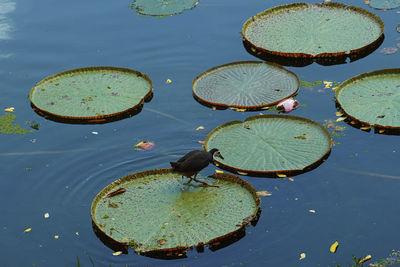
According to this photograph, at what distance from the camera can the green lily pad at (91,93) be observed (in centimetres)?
797

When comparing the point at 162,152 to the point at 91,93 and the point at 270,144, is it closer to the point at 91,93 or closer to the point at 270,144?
the point at 270,144

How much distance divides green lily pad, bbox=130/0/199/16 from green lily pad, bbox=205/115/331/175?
4.03 meters

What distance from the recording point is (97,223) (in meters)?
5.99

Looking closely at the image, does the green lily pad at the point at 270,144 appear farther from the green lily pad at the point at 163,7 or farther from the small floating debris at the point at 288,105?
the green lily pad at the point at 163,7

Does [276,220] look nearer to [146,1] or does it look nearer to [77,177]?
[77,177]

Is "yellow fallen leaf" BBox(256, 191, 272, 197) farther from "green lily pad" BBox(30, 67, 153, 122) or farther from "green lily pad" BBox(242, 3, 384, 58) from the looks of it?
"green lily pad" BBox(242, 3, 384, 58)

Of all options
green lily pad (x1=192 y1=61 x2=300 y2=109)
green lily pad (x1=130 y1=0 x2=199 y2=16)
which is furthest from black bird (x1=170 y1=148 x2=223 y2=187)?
green lily pad (x1=130 y1=0 x2=199 y2=16)

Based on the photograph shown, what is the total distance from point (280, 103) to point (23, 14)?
6.11 metres

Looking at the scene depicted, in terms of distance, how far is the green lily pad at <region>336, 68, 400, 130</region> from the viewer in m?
7.29

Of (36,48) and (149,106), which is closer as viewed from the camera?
(149,106)

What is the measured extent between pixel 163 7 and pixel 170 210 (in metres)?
5.76

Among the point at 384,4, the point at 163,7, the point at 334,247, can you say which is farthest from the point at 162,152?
the point at 384,4

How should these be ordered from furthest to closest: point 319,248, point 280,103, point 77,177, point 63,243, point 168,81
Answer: point 168,81 < point 280,103 < point 77,177 < point 63,243 < point 319,248

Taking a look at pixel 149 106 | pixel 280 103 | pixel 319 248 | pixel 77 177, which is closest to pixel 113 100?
pixel 149 106
